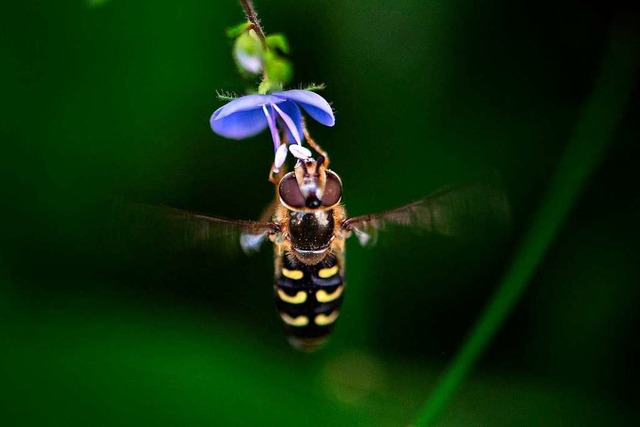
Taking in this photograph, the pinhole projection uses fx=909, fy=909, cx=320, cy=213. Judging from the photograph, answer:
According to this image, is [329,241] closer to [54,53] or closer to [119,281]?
[119,281]

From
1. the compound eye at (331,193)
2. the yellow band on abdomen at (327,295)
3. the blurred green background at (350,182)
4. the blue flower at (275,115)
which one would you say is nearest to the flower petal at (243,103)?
the blue flower at (275,115)

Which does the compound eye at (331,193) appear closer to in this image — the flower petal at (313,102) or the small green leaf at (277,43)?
the flower petal at (313,102)

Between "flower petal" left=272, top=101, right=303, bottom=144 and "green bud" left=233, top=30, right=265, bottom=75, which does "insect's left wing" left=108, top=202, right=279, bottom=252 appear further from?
"green bud" left=233, top=30, right=265, bottom=75

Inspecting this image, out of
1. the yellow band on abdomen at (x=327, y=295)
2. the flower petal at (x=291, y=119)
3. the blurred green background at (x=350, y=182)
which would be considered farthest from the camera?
the blurred green background at (x=350, y=182)

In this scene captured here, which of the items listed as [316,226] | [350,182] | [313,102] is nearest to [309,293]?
[316,226]

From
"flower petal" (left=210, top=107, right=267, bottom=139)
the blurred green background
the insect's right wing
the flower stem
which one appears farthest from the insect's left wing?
the blurred green background
